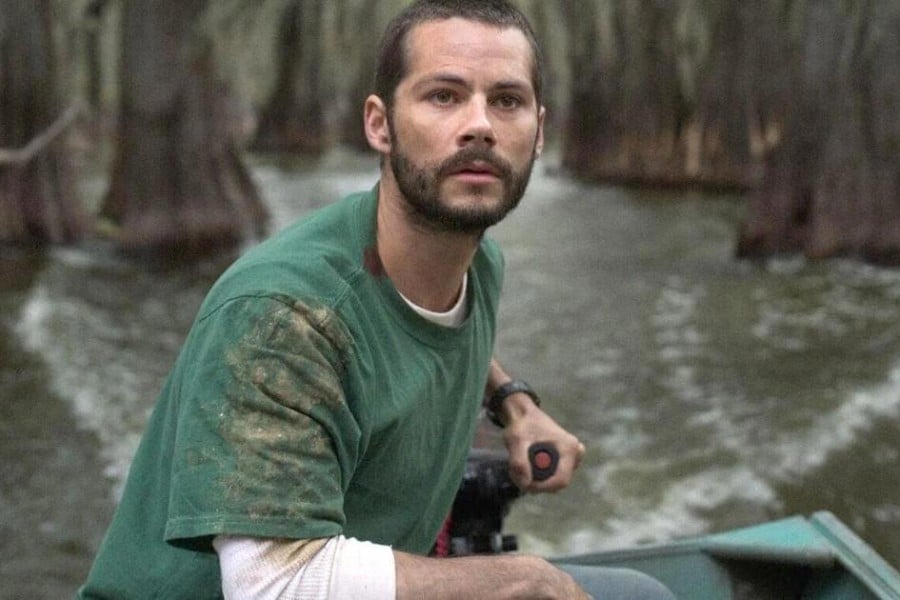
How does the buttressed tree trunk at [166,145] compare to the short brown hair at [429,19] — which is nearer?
the short brown hair at [429,19]

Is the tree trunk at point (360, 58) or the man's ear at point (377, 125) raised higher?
the man's ear at point (377, 125)

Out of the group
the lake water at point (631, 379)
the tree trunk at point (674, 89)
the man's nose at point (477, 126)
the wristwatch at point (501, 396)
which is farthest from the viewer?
the tree trunk at point (674, 89)

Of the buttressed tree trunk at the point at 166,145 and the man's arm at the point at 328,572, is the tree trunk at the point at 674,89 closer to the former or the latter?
the buttressed tree trunk at the point at 166,145

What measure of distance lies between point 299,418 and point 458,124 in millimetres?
513

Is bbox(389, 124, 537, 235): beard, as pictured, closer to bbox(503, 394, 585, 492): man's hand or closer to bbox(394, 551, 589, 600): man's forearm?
bbox(394, 551, 589, 600): man's forearm

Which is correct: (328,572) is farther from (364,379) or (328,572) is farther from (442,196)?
(442,196)

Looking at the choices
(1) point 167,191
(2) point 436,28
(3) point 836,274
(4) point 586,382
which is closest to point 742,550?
(2) point 436,28

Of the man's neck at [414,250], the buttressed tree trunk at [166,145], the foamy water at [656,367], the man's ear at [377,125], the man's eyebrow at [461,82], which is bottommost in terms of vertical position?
the foamy water at [656,367]

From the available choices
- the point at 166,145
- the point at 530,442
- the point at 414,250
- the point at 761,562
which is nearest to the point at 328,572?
the point at 414,250

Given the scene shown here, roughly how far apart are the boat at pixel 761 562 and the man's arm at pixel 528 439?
0.55 metres

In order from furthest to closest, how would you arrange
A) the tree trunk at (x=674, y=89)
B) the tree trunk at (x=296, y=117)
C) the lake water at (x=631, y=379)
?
the tree trunk at (x=296, y=117), the tree trunk at (x=674, y=89), the lake water at (x=631, y=379)

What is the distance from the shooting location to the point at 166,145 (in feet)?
38.4

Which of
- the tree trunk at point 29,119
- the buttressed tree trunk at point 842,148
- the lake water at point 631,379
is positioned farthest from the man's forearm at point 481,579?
the tree trunk at point 29,119

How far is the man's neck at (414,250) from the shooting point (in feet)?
6.15
